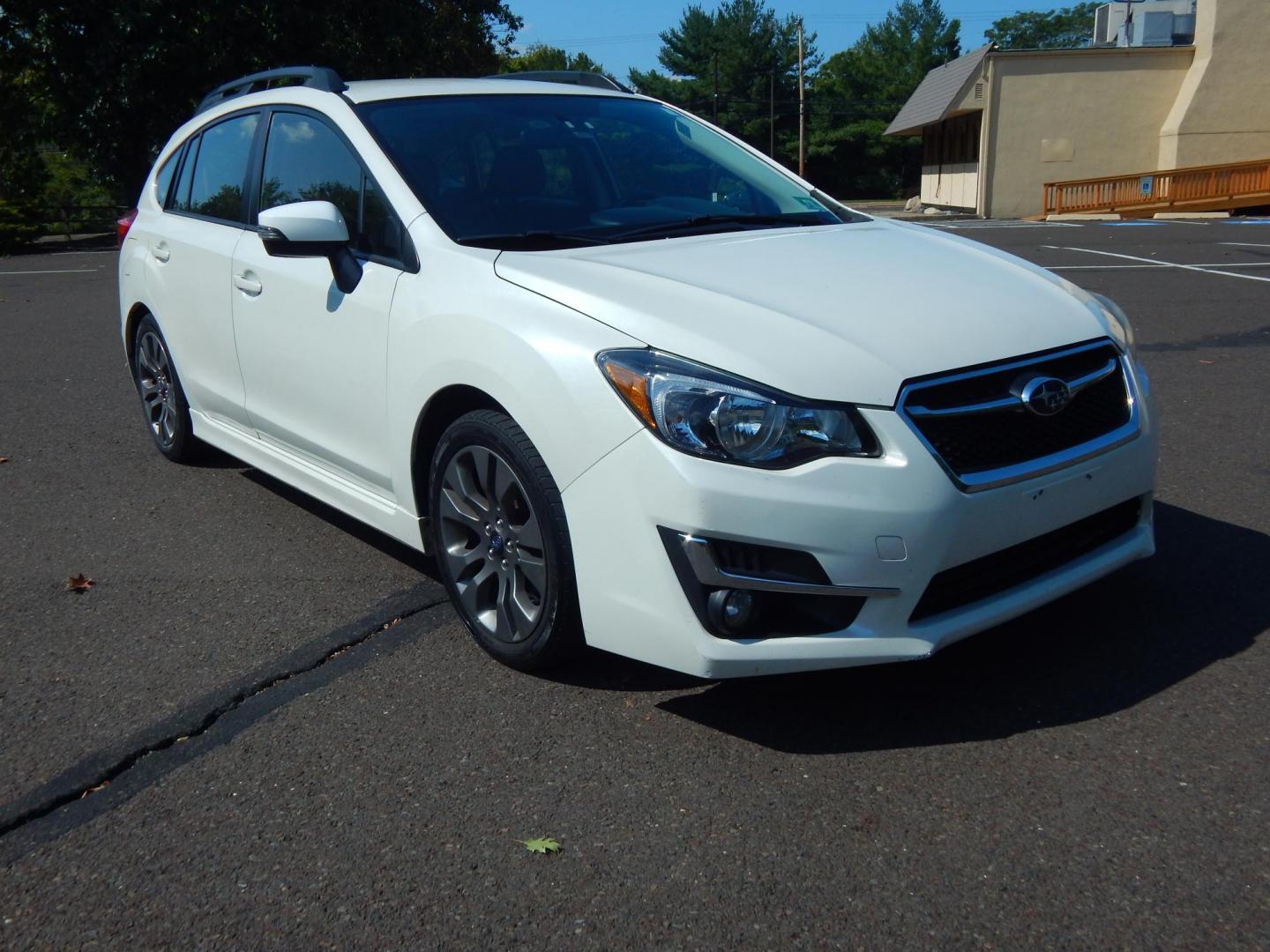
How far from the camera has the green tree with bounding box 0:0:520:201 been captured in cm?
2661

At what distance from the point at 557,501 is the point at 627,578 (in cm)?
31

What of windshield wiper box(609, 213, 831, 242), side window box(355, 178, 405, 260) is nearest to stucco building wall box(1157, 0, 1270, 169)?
windshield wiper box(609, 213, 831, 242)

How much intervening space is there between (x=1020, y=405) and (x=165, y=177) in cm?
457

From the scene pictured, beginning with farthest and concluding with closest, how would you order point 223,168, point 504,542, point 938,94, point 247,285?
point 938,94 < point 223,168 < point 247,285 < point 504,542

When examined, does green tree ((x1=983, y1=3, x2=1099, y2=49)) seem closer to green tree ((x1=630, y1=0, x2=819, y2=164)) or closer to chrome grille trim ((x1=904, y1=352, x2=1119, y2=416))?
green tree ((x1=630, y1=0, x2=819, y2=164))

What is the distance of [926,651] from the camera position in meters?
2.98

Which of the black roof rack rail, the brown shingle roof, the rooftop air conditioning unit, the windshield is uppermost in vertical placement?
the rooftop air conditioning unit

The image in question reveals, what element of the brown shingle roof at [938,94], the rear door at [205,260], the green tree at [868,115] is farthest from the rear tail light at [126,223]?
the green tree at [868,115]

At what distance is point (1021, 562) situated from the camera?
126 inches

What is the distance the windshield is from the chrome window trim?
4.17ft

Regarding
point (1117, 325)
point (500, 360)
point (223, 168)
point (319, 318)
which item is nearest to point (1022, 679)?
point (1117, 325)

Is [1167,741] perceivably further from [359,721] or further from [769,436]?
[359,721]

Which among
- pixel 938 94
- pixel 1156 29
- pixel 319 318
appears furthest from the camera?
pixel 938 94

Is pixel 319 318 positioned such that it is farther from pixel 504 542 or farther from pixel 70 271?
pixel 70 271
